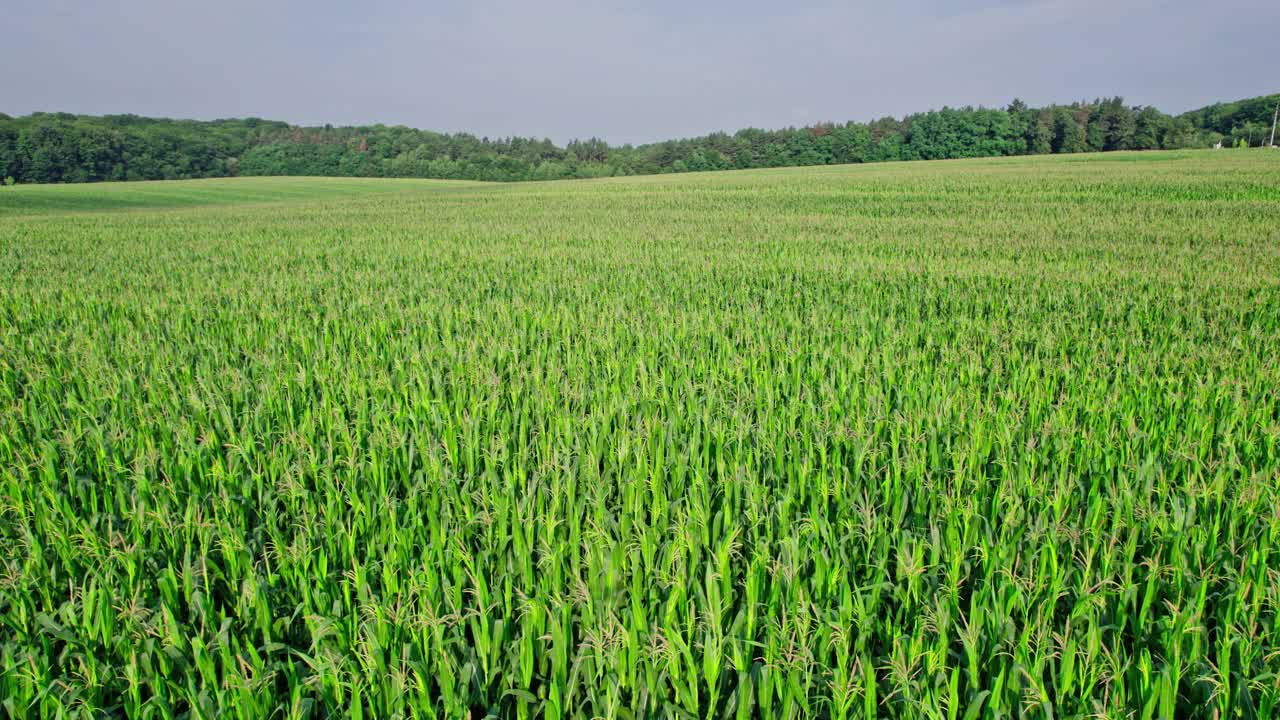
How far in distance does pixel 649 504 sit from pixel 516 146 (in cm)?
10998

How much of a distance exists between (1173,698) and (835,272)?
858 centimetres

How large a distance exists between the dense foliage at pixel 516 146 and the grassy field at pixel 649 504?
3333 inches

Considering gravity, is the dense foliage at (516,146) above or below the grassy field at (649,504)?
above

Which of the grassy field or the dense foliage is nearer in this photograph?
the grassy field

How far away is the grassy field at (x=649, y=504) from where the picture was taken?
6.17ft

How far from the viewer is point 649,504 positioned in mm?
3047

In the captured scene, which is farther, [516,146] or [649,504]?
[516,146]

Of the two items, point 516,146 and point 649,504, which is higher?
point 516,146

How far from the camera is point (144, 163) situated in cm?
7631

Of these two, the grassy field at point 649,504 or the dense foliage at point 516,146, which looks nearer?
the grassy field at point 649,504

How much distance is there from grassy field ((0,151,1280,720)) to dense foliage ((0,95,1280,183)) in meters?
84.7

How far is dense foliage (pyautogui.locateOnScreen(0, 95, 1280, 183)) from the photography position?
73.2 m

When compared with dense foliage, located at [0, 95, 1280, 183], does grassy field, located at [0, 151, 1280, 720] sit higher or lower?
lower

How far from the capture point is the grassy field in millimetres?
1880
